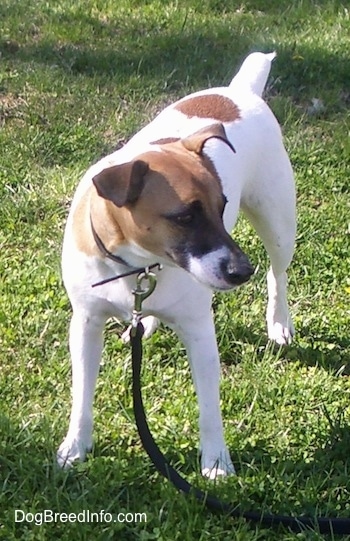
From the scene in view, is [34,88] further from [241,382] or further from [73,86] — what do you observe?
[241,382]

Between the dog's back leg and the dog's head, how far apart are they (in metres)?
0.80

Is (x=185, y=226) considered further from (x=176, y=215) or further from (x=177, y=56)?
(x=177, y=56)

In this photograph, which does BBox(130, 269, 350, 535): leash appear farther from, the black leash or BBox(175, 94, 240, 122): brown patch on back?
BBox(175, 94, 240, 122): brown patch on back

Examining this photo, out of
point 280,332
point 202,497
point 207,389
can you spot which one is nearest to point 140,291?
point 207,389

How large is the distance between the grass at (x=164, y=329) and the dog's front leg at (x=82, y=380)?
74mm

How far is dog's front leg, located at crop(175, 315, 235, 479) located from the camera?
302cm

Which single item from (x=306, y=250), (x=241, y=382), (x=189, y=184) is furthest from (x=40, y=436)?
(x=306, y=250)

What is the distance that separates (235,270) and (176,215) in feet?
0.80

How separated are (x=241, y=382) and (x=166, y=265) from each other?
101 centimetres

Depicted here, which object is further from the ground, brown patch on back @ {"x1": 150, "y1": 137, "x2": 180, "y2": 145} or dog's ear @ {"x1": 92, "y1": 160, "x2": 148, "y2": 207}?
dog's ear @ {"x1": 92, "y1": 160, "x2": 148, "y2": 207}

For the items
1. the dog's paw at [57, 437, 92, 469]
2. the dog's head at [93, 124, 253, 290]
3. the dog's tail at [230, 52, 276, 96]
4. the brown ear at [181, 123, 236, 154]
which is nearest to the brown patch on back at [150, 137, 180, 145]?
the brown ear at [181, 123, 236, 154]

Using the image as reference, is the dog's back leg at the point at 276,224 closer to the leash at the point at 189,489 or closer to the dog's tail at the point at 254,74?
the dog's tail at the point at 254,74

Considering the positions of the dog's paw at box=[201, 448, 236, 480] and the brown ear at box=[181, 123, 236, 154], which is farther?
the dog's paw at box=[201, 448, 236, 480]

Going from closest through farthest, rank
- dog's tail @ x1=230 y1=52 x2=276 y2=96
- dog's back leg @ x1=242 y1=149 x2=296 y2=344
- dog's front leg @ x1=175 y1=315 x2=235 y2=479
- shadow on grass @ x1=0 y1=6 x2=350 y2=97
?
dog's front leg @ x1=175 y1=315 x2=235 y2=479
dog's back leg @ x1=242 y1=149 x2=296 y2=344
dog's tail @ x1=230 y1=52 x2=276 y2=96
shadow on grass @ x1=0 y1=6 x2=350 y2=97
